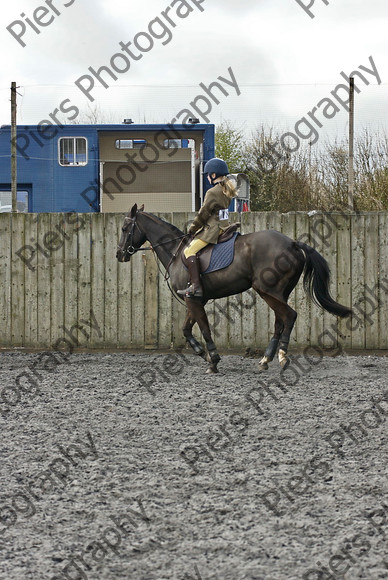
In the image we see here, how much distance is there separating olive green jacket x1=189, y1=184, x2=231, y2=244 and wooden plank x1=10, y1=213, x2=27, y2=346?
11.5 ft

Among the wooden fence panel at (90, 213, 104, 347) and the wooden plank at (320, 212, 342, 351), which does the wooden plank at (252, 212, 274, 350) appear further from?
the wooden fence panel at (90, 213, 104, 347)

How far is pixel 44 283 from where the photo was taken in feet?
38.4

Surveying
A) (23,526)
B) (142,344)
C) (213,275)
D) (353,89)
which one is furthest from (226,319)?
(353,89)

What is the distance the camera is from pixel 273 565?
337cm

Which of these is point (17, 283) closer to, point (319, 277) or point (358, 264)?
point (319, 277)

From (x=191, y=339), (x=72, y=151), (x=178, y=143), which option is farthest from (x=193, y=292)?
(x=72, y=151)

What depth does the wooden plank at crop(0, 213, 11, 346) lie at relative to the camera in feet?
38.6

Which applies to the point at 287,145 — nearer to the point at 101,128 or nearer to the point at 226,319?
the point at 101,128

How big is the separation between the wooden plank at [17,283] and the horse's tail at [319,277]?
4555 millimetres

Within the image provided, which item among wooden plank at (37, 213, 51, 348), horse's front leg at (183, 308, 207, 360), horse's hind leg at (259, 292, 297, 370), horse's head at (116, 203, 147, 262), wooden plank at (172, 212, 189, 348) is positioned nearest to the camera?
horse's hind leg at (259, 292, 297, 370)

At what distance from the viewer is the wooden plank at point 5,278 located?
1176 centimetres

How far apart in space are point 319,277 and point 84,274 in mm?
3895

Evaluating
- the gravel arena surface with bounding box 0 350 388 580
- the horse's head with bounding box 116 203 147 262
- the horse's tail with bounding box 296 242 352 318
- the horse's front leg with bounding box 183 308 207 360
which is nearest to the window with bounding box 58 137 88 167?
the horse's head with bounding box 116 203 147 262

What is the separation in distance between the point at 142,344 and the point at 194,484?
23.2 feet
